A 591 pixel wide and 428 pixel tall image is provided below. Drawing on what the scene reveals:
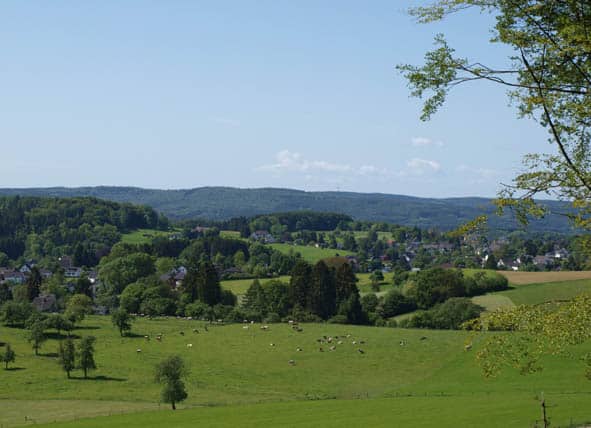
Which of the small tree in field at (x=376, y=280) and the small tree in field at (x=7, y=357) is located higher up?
the small tree in field at (x=376, y=280)

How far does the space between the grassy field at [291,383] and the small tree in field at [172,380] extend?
1649mm

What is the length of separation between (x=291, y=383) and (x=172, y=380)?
47.8 ft

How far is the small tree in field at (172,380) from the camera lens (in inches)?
2119

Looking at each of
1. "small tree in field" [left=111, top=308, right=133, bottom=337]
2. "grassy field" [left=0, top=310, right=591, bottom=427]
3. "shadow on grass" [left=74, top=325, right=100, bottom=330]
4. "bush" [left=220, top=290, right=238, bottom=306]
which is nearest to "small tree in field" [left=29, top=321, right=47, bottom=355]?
"grassy field" [left=0, top=310, right=591, bottom=427]

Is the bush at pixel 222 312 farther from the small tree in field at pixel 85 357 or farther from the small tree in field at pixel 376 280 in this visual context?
the small tree in field at pixel 85 357

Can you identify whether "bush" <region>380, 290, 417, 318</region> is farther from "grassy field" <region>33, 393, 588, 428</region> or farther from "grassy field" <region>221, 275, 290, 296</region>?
"grassy field" <region>33, 393, 588, 428</region>

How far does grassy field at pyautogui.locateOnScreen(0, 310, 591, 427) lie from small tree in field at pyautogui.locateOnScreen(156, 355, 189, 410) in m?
1.65

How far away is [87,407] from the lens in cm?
5334

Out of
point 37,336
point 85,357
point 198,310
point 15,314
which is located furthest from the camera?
point 198,310

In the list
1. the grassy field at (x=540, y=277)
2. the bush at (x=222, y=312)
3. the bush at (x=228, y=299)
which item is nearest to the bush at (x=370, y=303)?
the bush at (x=222, y=312)

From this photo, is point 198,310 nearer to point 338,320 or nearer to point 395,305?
point 338,320

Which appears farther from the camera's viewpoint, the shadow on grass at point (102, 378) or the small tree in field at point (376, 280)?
the small tree in field at point (376, 280)

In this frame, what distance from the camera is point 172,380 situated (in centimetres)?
5494

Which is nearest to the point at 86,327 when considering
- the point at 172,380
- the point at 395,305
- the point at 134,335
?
the point at 134,335
